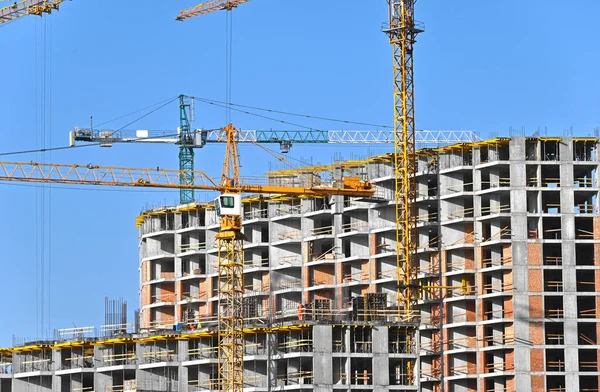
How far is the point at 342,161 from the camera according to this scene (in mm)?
196125

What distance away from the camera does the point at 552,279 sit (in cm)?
17488

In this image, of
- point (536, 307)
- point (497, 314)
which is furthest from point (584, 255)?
point (497, 314)

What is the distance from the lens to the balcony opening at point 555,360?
171 metres

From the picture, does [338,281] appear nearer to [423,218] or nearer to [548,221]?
[423,218]

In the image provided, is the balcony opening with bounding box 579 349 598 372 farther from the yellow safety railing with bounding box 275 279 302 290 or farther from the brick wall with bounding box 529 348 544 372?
the yellow safety railing with bounding box 275 279 302 290

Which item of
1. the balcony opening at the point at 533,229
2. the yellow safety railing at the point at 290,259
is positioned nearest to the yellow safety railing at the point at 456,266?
the balcony opening at the point at 533,229

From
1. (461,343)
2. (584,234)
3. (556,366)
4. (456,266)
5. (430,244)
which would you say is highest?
(584,234)

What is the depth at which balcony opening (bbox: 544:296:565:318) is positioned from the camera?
17300 centimetres

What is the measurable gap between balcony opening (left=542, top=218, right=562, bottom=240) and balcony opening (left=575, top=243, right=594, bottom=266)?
2353 mm

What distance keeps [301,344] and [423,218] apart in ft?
119

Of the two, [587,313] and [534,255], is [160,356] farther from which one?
[587,313]

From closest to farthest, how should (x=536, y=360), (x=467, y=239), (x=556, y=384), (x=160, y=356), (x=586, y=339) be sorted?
(x=160, y=356) → (x=536, y=360) → (x=556, y=384) → (x=586, y=339) → (x=467, y=239)

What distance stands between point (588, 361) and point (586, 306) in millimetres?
5534

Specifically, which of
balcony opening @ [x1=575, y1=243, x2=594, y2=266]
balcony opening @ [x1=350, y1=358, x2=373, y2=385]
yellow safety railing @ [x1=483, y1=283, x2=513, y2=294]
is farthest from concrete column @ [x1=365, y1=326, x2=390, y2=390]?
balcony opening @ [x1=575, y1=243, x2=594, y2=266]
